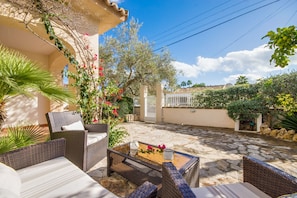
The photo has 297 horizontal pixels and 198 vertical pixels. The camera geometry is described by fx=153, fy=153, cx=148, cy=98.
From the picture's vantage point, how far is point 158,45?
9.07m

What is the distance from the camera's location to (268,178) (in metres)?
1.34

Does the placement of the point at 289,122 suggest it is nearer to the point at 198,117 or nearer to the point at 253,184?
the point at 198,117

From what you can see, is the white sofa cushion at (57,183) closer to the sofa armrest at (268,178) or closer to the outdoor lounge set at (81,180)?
the outdoor lounge set at (81,180)

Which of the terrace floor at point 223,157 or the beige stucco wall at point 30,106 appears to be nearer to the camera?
the terrace floor at point 223,157

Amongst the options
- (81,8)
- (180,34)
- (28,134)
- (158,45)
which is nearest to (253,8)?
(180,34)

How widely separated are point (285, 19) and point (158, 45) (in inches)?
234

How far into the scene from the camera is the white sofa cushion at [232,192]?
4.19 feet

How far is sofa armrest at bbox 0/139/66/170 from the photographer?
1.68 meters

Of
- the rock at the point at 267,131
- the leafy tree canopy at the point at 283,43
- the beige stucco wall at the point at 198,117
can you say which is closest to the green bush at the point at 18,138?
the leafy tree canopy at the point at 283,43

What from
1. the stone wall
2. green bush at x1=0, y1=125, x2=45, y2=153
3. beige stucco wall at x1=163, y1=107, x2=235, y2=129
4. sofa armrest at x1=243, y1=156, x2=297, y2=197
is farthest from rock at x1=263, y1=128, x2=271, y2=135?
green bush at x1=0, y1=125, x2=45, y2=153

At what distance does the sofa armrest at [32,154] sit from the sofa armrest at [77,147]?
1.42ft

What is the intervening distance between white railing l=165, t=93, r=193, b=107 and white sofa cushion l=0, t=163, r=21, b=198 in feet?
25.0

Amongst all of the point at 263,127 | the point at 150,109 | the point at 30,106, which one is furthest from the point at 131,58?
the point at 263,127

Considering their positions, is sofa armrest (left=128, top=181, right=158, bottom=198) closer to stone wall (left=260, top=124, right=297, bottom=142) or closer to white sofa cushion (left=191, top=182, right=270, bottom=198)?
white sofa cushion (left=191, top=182, right=270, bottom=198)
